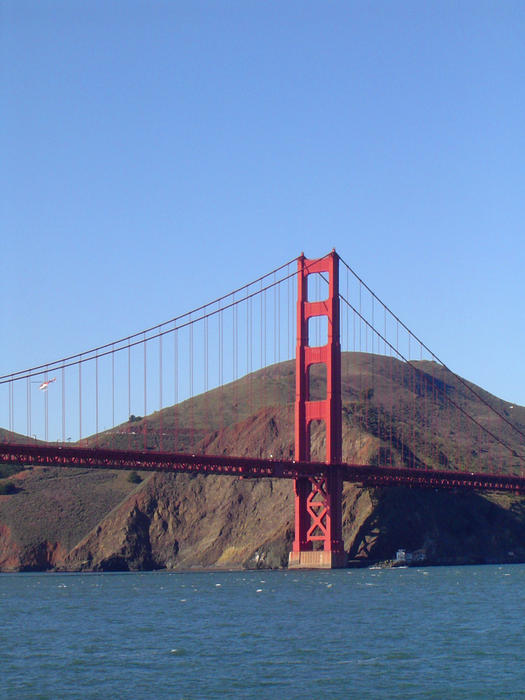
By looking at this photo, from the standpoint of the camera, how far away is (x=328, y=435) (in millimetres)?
87250

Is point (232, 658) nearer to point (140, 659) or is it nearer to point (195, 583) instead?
point (140, 659)

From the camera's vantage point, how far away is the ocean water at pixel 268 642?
31.3 meters

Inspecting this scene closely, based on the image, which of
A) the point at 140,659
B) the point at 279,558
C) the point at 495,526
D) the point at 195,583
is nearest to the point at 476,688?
the point at 140,659

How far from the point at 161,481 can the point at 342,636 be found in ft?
239

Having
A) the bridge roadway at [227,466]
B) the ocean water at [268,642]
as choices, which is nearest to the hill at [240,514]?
the bridge roadway at [227,466]

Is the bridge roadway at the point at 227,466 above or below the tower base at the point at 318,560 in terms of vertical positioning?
above

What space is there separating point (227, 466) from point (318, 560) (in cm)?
1110

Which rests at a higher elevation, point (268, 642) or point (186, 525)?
point (268, 642)

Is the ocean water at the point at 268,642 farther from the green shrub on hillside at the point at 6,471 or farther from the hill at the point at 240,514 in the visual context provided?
the green shrub on hillside at the point at 6,471

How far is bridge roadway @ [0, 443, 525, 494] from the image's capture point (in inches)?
2921

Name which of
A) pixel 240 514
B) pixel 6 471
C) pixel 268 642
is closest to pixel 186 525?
pixel 240 514

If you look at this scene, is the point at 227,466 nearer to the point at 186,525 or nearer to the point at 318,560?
the point at 318,560

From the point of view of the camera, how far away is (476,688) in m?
30.9

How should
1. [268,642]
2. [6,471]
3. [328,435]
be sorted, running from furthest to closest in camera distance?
1. [6,471]
2. [328,435]
3. [268,642]
